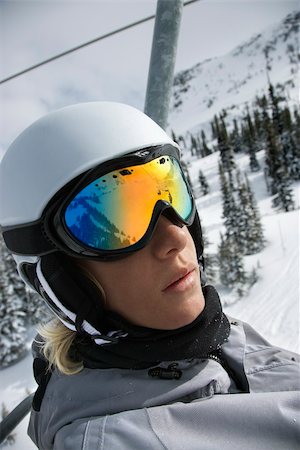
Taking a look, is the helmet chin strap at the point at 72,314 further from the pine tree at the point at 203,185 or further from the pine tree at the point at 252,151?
the pine tree at the point at 252,151

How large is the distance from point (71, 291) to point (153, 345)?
40 cm

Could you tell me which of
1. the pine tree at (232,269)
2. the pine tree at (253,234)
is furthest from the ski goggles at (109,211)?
the pine tree at (253,234)

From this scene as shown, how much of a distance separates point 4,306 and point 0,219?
24.0 metres

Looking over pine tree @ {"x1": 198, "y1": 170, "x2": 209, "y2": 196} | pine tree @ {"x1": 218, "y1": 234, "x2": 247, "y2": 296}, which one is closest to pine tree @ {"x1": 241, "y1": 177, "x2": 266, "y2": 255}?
pine tree @ {"x1": 218, "y1": 234, "x2": 247, "y2": 296}

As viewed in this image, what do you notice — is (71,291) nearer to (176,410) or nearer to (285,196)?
(176,410)

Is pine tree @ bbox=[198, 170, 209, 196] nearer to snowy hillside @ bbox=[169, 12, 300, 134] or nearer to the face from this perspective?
the face

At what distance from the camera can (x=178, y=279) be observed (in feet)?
4.36

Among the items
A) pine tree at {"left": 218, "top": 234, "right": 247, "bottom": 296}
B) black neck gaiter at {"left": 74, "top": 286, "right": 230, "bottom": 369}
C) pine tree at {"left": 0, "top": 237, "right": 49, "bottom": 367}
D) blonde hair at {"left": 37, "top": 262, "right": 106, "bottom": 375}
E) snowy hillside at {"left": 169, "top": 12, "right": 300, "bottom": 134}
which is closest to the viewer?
black neck gaiter at {"left": 74, "top": 286, "right": 230, "bottom": 369}

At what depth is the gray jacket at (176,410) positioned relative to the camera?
1.01 metres

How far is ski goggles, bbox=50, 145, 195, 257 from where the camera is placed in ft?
4.34

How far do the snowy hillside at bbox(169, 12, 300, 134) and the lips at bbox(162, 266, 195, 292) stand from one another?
130m

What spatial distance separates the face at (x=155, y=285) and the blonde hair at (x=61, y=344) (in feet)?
0.18

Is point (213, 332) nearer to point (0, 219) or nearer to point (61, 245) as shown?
point (61, 245)

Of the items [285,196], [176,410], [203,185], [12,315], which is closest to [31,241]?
[176,410]
